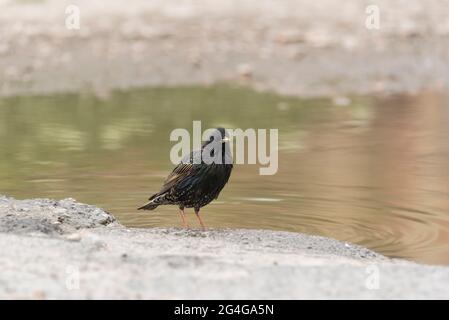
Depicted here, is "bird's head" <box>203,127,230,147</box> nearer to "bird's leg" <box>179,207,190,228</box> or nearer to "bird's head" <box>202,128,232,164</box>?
"bird's head" <box>202,128,232,164</box>

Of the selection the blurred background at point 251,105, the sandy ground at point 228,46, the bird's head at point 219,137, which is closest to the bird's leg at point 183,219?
the blurred background at point 251,105

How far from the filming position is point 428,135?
13.0 m

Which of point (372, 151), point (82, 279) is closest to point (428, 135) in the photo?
point (372, 151)

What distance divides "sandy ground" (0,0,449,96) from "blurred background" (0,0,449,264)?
29mm

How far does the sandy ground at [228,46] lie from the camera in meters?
16.9

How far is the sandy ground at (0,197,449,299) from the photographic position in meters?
5.62

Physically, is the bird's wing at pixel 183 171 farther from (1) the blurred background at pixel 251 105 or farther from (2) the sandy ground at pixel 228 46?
(2) the sandy ground at pixel 228 46

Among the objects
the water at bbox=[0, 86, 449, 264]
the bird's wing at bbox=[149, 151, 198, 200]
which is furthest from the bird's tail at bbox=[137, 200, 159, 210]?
the bird's wing at bbox=[149, 151, 198, 200]

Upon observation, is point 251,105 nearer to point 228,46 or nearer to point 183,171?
point 228,46

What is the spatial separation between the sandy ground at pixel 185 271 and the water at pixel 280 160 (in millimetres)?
1455

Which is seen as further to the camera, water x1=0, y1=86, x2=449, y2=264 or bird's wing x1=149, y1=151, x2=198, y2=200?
water x1=0, y1=86, x2=449, y2=264

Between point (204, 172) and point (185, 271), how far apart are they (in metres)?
2.44

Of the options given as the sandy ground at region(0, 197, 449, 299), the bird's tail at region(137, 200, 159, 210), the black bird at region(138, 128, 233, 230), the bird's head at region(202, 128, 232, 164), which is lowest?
the bird's tail at region(137, 200, 159, 210)

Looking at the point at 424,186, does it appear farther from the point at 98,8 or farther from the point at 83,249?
the point at 98,8
